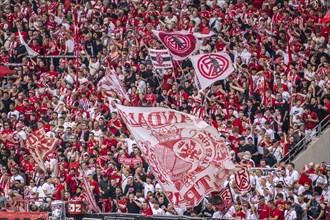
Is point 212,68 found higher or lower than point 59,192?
higher

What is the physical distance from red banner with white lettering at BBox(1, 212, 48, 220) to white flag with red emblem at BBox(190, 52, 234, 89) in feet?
17.4

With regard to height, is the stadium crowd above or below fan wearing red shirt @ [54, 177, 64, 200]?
above

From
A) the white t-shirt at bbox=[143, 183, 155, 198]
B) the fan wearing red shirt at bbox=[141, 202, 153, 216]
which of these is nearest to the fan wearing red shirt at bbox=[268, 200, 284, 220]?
the fan wearing red shirt at bbox=[141, 202, 153, 216]

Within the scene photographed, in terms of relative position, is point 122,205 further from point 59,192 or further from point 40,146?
point 40,146

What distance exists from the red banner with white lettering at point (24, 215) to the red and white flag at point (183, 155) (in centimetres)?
350

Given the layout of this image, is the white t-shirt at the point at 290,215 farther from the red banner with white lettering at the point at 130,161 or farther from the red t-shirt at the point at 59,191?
the red t-shirt at the point at 59,191

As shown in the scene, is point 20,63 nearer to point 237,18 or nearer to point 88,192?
point 237,18

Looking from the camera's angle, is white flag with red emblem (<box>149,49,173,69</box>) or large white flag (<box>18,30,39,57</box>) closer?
white flag with red emblem (<box>149,49,173,69</box>)

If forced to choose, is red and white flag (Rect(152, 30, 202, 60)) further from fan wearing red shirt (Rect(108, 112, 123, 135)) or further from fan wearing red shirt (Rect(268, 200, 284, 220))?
fan wearing red shirt (Rect(268, 200, 284, 220))

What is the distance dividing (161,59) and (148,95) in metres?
1.06

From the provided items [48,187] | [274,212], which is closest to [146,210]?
[274,212]

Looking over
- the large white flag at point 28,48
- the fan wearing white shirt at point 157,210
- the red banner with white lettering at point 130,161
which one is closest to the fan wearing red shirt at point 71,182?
the red banner with white lettering at point 130,161

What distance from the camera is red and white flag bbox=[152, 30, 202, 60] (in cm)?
3562

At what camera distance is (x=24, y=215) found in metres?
31.6
